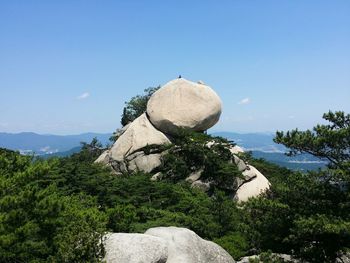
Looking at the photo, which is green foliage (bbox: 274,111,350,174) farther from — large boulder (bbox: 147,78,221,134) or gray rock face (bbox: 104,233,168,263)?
large boulder (bbox: 147,78,221,134)

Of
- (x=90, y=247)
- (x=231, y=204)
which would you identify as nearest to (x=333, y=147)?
(x=90, y=247)

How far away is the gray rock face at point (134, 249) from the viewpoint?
1354cm

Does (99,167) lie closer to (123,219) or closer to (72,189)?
(72,189)

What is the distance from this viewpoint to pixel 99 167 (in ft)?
96.8

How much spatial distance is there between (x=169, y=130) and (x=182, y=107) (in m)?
2.15

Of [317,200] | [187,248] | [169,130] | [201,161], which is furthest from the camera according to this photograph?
[169,130]

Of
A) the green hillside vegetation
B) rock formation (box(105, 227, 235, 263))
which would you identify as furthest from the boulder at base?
rock formation (box(105, 227, 235, 263))

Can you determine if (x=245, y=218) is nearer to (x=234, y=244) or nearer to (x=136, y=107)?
(x=234, y=244)

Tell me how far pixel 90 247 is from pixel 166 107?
2087 centimetres

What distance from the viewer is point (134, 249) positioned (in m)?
13.8

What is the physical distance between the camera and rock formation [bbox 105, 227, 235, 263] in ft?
44.8

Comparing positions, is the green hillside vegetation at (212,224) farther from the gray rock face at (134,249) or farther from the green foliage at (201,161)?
the green foliage at (201,161)


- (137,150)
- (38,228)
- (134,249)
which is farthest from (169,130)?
(38,228)

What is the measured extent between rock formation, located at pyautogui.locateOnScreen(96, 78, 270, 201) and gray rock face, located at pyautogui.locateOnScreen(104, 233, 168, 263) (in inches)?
651
